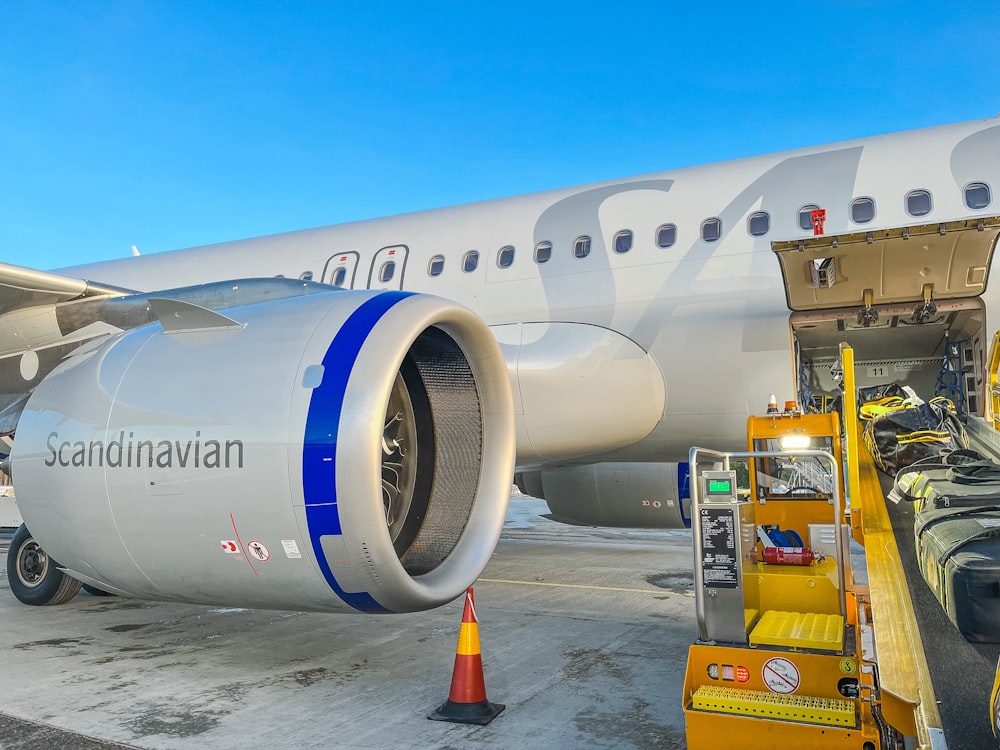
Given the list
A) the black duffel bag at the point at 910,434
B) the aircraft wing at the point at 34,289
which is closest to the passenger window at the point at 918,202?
the black duffel bag at the point at 910,434

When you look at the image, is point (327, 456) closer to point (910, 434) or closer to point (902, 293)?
point (910, 434)

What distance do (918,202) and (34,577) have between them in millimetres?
7565

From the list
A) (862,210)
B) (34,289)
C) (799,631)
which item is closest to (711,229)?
(862,210)

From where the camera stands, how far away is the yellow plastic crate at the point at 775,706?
260cm

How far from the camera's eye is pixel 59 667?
4.51m

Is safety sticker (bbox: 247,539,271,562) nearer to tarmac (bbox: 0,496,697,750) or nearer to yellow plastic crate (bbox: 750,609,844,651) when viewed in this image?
tarmac (bbox: 0,496,697,750)

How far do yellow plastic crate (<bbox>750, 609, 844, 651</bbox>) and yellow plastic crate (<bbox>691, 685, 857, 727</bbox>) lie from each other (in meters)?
0.17

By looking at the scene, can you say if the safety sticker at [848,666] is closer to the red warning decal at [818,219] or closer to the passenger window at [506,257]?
the red warning decal at [818,219]

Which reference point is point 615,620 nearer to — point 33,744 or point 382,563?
point 382,563

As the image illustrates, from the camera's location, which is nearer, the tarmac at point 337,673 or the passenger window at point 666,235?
the tarmac at point 337,673

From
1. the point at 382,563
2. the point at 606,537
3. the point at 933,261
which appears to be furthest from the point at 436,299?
the point at 606,537

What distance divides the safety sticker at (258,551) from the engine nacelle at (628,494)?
4892mm

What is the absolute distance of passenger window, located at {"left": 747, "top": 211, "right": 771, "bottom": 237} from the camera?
6645 mm

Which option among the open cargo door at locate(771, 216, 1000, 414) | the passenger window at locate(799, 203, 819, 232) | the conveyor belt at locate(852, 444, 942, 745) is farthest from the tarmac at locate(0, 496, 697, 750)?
the passenger window at locate(799, 203, 819, 232)
